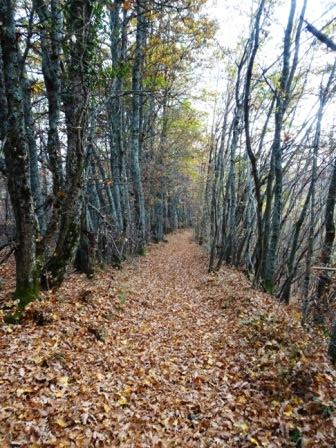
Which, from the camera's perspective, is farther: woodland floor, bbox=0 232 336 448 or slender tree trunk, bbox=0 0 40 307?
slender tree trunk, bbox=0 0 40 307

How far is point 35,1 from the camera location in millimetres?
7051

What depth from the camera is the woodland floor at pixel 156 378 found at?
3951 mm

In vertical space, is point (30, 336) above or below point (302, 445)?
above

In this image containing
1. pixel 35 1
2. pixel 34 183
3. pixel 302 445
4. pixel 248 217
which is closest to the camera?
pixel 302 445

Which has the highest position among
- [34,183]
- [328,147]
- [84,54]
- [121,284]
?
[84,54]

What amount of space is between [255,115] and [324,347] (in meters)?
12.5

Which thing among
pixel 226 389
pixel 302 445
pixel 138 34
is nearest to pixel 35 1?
pixel 138 34

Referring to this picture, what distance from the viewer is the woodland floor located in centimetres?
395

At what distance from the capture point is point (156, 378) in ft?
17.5

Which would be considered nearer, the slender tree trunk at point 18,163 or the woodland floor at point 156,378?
the woodland floor at point 156,378

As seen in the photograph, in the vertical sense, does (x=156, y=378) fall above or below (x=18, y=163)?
below

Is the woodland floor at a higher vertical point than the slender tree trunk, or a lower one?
lower

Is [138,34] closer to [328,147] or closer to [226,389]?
[328,147]

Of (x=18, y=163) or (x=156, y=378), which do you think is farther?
(x=18, y=163)
